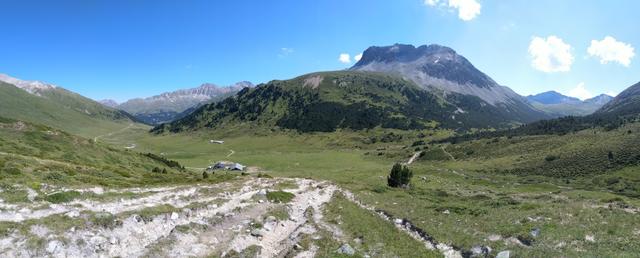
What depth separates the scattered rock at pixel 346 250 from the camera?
25562mm

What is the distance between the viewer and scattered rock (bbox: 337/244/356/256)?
25.6 m

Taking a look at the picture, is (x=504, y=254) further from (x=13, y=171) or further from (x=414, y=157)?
(x=414, y=157)

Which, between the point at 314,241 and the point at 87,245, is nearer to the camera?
the point at 87,245

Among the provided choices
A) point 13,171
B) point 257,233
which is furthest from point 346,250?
point 13,171

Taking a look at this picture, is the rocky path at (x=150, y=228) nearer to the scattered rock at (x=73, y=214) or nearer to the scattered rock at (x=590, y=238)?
the scattered rock at (x=73, y=214)

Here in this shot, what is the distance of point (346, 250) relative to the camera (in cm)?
2594

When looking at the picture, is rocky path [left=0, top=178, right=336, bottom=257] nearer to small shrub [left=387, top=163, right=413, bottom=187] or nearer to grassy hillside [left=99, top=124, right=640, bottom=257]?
grassy hillside [left=99, top=124, right=640, bottom=257]

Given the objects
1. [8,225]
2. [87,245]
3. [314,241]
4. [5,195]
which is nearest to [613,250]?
[314,241]

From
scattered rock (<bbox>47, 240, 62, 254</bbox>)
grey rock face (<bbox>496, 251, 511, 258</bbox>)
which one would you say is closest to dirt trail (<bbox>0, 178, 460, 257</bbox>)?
scattered rock (<bbox>47, 240, 62, 254</bbox>)

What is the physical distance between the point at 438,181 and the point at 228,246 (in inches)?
2936

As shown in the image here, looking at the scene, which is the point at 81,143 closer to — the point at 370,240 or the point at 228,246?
the point at 228,246

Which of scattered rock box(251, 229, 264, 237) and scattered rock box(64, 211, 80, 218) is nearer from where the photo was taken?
scattered rock box(64, 211, 80, 218)

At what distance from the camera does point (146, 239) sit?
2647 centimetres

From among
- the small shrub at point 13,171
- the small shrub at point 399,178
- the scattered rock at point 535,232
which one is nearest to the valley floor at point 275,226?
the scattered rock at point 535,232
